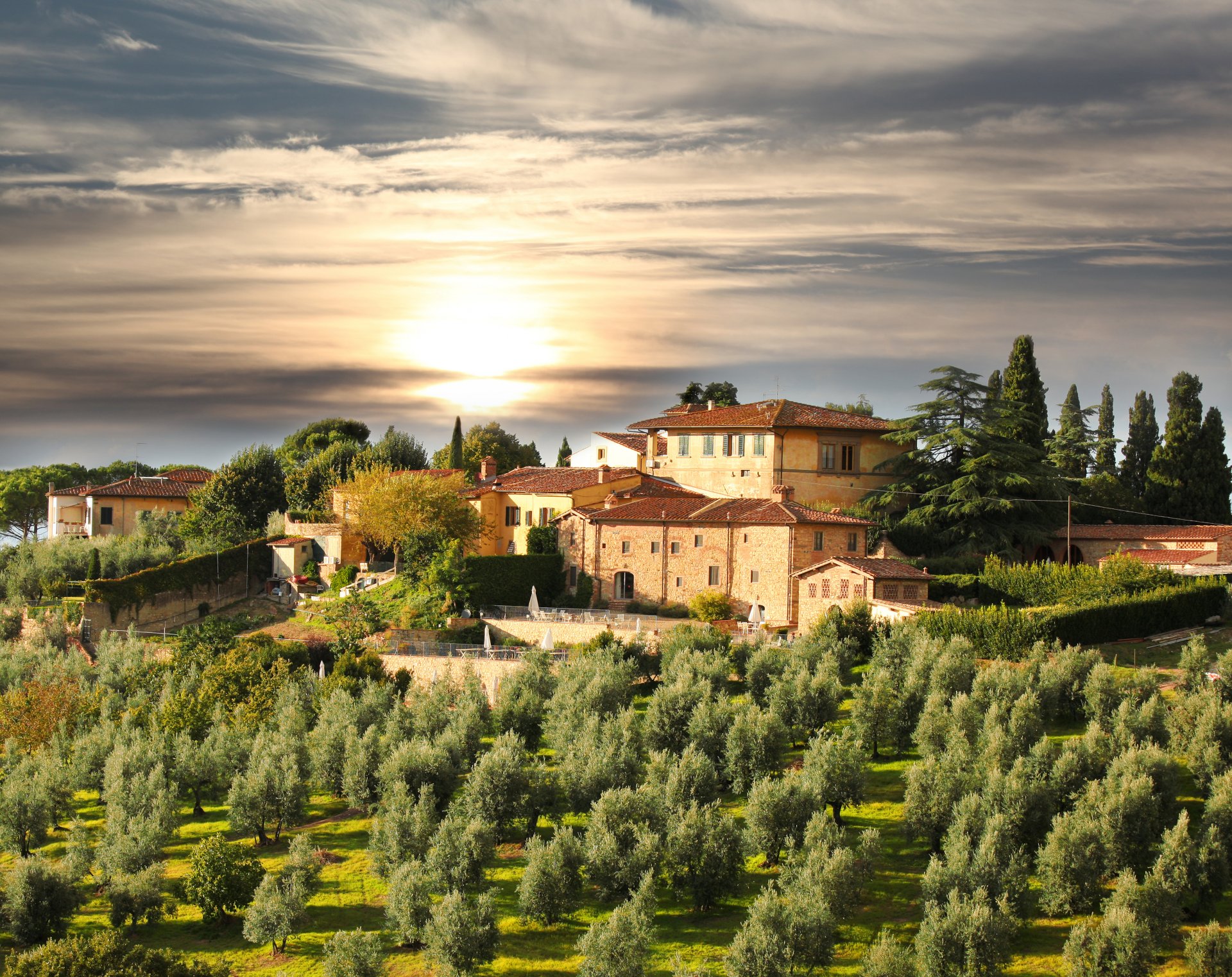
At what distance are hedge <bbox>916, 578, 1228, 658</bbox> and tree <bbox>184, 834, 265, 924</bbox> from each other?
2178 centimetres

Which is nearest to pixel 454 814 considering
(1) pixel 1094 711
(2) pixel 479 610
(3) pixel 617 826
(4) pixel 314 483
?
(3) pixel 617 826

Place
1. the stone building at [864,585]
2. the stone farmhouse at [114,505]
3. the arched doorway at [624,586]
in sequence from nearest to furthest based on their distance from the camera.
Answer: the stone building at [864,585] → the arched doorway at [624,586] → the stone farmhouse at [114,505]

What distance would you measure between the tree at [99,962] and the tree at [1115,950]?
1734cm

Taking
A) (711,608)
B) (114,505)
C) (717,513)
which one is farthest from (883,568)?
(114,505)

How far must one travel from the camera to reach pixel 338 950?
27.2 m

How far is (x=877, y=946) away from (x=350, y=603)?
1383 inches

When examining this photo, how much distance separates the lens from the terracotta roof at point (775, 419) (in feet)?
196

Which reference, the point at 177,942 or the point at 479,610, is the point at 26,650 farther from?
the point at 177,942

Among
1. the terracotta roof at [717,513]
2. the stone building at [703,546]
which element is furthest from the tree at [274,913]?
the terracotta roof at [717,513]

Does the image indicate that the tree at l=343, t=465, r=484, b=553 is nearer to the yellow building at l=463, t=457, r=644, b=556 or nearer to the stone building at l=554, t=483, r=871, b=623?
the yellow building at l=463, t=457, r=644, b=556

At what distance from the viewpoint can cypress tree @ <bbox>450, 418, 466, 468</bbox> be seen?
87.2 meters

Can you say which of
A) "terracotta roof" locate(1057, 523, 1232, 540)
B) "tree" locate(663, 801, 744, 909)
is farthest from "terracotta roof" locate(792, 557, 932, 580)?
"tree" locate(663, 801, 744, 909)

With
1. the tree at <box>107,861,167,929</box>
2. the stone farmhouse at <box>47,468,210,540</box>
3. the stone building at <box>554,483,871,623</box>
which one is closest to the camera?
the tree at <box>107,861,167,929</box>

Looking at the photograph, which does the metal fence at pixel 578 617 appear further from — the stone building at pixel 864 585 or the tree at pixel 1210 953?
the tree at pixel 1210 953
